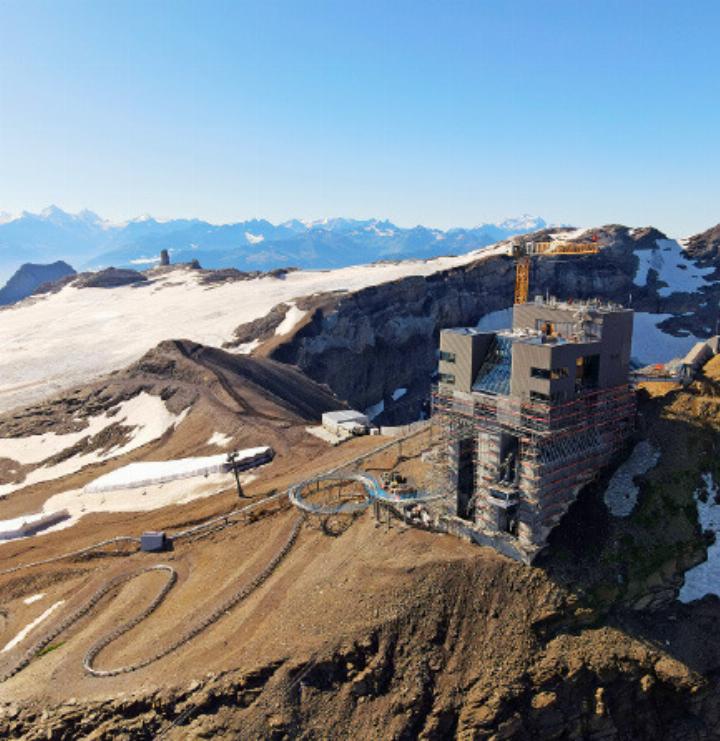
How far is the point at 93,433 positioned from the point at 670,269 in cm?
15894

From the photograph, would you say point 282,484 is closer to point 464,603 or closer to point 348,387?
point 464,603

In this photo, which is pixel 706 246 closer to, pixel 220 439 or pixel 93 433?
pixel 220 439

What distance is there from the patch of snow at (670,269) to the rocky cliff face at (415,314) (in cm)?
190

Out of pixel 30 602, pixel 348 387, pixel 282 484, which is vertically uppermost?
pixel 282 484

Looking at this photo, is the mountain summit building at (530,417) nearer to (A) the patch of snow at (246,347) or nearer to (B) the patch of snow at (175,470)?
(B) the patch of snow at (175,470)

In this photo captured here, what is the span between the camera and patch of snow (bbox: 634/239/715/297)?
530 ft

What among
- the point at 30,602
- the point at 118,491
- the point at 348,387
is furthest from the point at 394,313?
the point at 30,602

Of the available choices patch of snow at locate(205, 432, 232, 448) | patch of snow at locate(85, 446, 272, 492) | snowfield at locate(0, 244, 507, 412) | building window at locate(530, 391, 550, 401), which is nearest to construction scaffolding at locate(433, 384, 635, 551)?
building window at locate(530, 391, 550, 401)

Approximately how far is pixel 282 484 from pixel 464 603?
2171cm

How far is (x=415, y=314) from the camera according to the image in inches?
5394

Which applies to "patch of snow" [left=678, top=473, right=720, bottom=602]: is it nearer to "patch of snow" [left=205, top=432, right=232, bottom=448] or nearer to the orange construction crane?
the orange construction crane

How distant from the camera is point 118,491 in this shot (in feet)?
187

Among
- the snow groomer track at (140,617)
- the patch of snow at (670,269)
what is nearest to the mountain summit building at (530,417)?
the snow groomer track at (140,617)

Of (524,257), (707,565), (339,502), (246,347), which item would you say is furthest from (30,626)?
(246,347)
